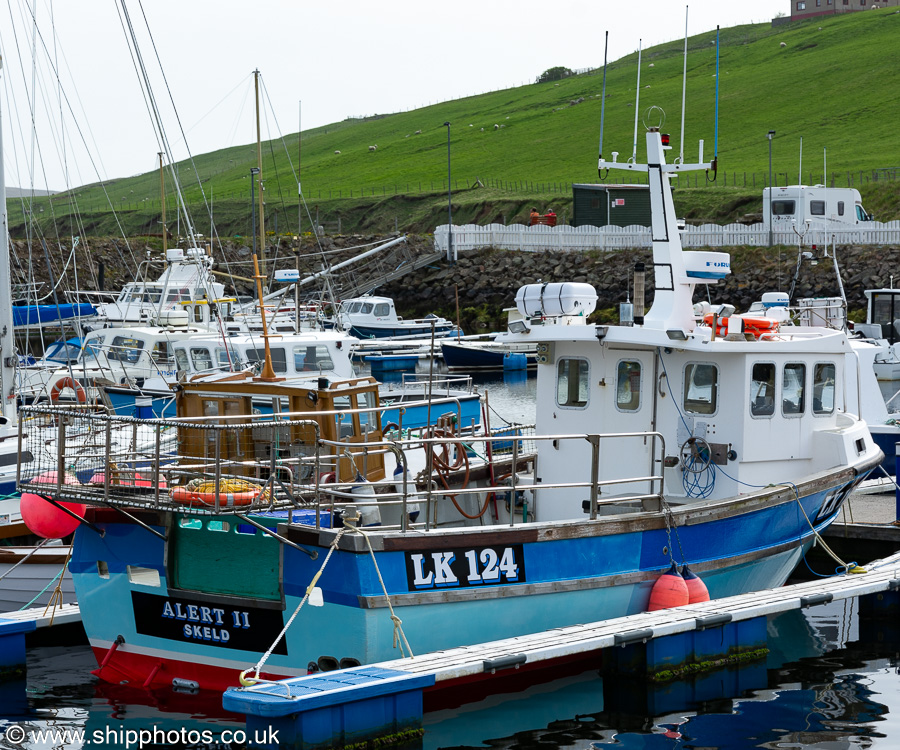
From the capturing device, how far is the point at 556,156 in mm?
88312

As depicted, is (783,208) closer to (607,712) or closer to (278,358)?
(278,358)

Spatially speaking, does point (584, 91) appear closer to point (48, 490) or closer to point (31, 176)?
point (31, 176)

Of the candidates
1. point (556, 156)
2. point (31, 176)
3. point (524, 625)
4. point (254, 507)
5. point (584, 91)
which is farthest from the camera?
point (584, 91)

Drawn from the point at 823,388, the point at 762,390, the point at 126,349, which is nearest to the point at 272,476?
the point at 762,390

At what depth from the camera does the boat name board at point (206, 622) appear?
990cm

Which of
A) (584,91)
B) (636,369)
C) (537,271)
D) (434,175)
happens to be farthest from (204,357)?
(584,91)

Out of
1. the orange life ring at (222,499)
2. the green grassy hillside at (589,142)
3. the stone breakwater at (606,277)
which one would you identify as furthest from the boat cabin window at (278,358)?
the green grassy hillside at (589,142)

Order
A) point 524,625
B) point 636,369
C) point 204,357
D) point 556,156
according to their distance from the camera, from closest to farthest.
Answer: point 524,625 → point 636,369 → point 204,357 → point 556,156

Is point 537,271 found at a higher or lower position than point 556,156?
→ lower

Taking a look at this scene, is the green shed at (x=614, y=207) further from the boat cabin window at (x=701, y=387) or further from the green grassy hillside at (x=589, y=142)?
the boat cabin window at (x=701, y=387)

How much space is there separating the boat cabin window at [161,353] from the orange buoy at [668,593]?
18966 mm

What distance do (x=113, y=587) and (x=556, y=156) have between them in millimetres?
80668

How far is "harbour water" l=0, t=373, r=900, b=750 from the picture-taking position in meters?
9.84

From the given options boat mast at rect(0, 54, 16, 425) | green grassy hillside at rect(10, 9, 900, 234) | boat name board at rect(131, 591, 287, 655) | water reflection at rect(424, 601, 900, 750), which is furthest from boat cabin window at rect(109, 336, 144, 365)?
green grassy hillside at rect(10, 9, 900, 234)
